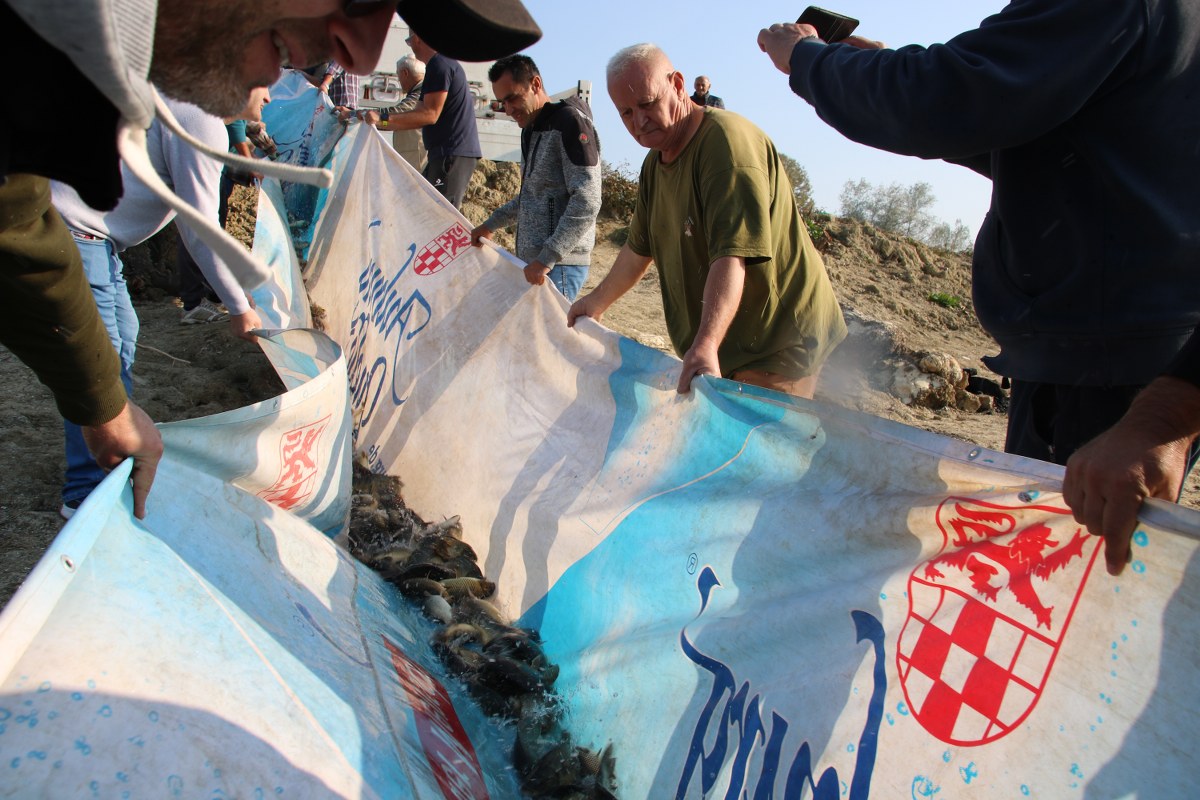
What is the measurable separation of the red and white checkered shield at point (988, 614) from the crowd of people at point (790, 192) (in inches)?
5.2

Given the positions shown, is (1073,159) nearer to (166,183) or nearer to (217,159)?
(217,159)

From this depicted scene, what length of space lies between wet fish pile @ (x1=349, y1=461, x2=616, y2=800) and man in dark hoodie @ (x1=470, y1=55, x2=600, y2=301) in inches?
67.6

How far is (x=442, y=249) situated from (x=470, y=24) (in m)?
3.49

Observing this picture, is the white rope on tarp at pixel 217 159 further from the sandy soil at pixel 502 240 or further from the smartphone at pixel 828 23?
the sandy soil at pixel 502 240

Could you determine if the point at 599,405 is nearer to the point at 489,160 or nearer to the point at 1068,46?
the point at 1068,46

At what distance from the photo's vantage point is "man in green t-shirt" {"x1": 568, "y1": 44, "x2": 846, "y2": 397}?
3.16 m

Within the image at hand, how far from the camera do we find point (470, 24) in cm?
158

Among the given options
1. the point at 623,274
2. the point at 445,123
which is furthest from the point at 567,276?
the point at 445,123

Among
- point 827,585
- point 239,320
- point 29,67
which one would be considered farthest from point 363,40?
point 239,320

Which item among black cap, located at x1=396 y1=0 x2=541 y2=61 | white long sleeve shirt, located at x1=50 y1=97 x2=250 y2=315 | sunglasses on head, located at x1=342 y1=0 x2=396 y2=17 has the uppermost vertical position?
black cap, located at x1=396 y1=0 x2=541 y2=61

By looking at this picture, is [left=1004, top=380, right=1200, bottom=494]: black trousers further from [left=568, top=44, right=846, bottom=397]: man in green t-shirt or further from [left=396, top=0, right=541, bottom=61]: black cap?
[left=396, top=0, right=541, bottom=61]: black cap

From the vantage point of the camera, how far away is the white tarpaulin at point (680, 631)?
4.72 ft

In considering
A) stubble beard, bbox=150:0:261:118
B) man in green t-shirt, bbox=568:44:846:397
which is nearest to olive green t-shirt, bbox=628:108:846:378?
man in green t-shirt, bbox=568:44:846:397

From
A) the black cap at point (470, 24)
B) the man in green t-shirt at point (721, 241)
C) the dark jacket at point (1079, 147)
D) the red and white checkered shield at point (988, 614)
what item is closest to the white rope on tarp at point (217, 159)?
the black cap at point (470, 24)
